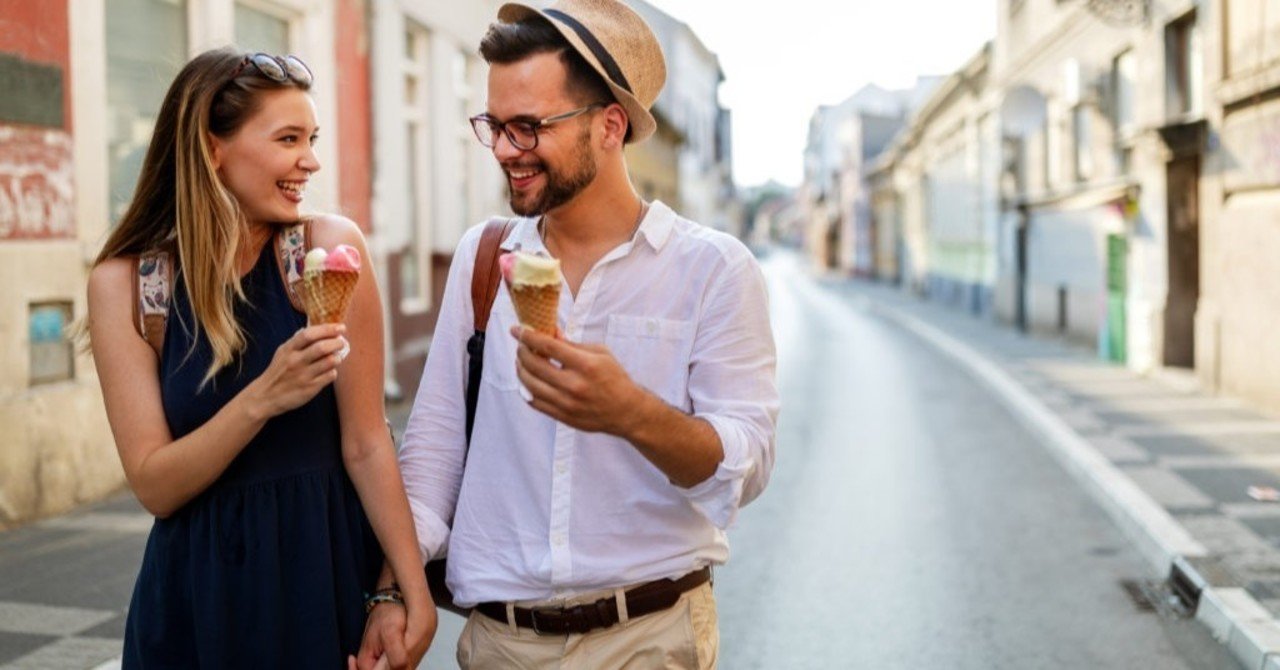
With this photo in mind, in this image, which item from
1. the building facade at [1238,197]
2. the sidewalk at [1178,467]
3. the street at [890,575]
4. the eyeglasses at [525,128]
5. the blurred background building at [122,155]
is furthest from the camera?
the building facade at [1238,197]

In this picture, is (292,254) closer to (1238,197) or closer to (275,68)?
(275,68)

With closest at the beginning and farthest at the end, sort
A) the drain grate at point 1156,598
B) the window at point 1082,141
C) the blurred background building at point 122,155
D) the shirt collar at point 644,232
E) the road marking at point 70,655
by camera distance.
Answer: the shirt collar at point 644,232 < the road marking at point 70,655 < the drain grate at point 1156,598 < the blurred background building at point 122,155 < the window at point 1082,141

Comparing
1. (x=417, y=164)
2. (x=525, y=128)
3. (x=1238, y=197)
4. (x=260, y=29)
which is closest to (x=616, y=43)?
(x=525, y=128)

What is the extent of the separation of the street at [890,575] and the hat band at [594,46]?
3988 millimetres

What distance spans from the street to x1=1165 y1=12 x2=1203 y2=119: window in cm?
667

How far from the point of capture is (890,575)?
769 centimetres

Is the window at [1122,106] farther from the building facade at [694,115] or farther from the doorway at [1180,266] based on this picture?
the building facade at [694,115]

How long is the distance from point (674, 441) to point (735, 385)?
265 millimetres

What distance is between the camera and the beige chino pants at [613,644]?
2523 mm

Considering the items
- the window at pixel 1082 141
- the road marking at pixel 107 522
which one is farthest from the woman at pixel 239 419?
the window at pixel 1082 141

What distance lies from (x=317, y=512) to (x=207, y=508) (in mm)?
189

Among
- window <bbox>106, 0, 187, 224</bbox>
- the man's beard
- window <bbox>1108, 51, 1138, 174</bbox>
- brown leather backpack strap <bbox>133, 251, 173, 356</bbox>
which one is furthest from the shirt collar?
window <bbox>1108, 51, 1138, 174</bbox>

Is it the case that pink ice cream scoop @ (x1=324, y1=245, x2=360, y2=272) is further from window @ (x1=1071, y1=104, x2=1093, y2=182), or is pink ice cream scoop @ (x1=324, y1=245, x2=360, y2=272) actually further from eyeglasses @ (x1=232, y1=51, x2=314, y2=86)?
window @ (x1=1071, y1=104, x2=1093, y2=182)

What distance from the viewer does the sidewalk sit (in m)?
6.76
